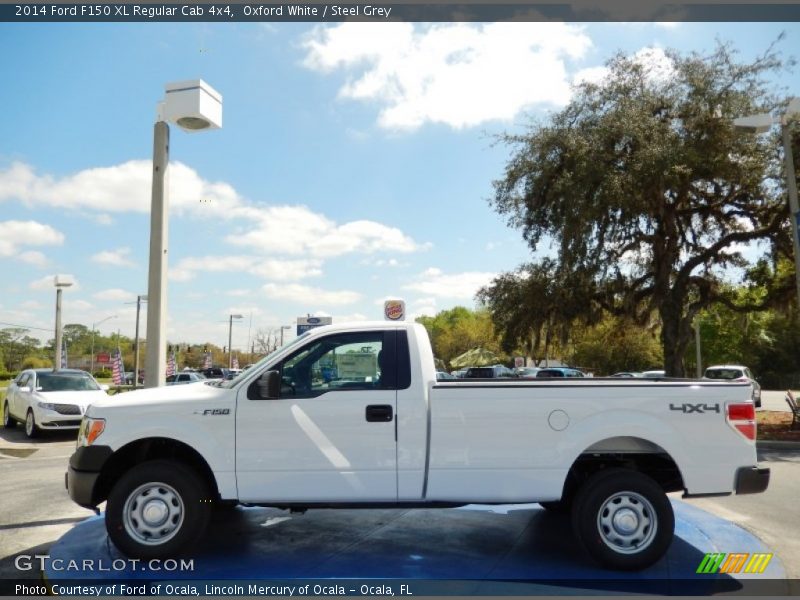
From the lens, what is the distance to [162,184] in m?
8.48

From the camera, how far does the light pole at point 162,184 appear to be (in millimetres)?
7938

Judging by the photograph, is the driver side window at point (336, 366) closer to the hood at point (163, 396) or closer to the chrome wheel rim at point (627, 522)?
the hood at point (163, 396)

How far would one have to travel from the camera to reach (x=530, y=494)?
5.35 m

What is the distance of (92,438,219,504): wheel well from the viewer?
220 inches

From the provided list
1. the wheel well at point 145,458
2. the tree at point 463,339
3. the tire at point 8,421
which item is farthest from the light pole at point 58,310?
the tree at point 463,339

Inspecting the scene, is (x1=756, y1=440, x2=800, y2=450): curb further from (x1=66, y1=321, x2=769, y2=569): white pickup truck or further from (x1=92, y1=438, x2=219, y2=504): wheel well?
(x1=92, y1=438, x2=219, y2=504): wheel well

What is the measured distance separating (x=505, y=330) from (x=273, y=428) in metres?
18.1

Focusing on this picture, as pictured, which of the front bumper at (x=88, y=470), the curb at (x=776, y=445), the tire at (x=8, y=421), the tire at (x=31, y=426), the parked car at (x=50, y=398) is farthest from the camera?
the tire at (x=8, y=421)

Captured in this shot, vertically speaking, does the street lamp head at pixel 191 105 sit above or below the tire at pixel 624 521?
above

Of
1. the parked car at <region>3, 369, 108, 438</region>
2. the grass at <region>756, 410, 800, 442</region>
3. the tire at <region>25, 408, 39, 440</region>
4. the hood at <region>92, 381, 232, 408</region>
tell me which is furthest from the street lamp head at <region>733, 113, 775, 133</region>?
the tire at <region>25, 408, 39, 440</region>

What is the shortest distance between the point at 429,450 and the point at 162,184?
17.3ft

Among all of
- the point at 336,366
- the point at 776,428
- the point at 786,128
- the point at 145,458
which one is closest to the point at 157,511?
the point at 145,458

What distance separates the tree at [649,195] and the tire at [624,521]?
42.2ft

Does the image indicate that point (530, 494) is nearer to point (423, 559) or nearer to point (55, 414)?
point (423, 559)
